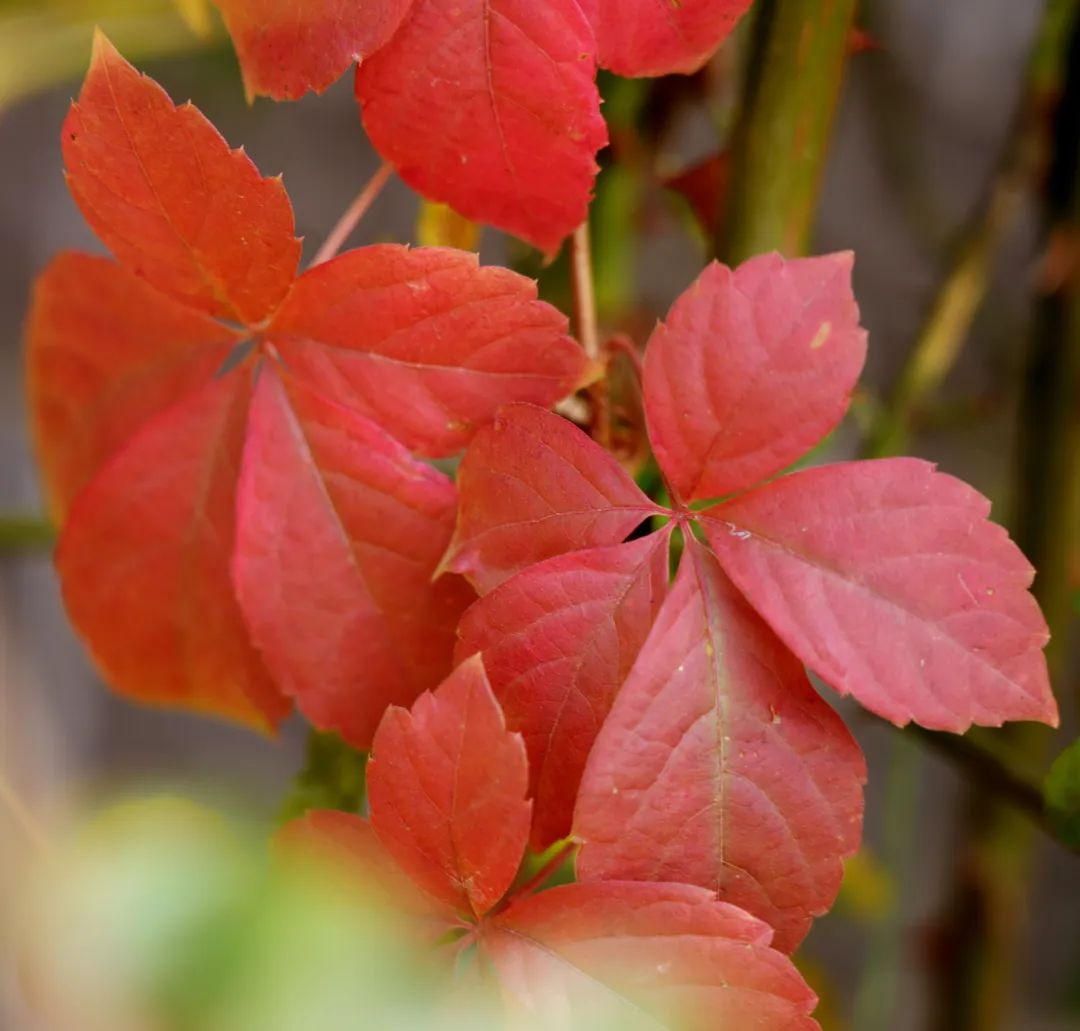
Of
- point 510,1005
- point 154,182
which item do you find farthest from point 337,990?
point 154,182

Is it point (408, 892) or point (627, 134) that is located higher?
point (627, 134)

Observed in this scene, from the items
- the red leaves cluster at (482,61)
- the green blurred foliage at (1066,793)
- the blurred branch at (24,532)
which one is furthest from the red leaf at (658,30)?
the blurred branch at (24,532)

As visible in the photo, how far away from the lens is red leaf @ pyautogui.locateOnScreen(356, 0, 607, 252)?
10.0 inches

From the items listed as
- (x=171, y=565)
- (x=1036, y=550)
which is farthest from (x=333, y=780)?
(x=1036, y=550)

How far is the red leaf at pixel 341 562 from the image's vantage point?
0.96 ft

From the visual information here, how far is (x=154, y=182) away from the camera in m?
0.26

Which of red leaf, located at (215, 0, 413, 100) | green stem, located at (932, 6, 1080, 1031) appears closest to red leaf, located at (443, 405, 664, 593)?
red leaf, located at (215, 0, 413, 100)

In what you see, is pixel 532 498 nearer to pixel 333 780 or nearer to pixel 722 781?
pixel 722 781

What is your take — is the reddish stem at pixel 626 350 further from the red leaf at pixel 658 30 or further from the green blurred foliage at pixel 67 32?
the green blurred foliage at pixel 67 32

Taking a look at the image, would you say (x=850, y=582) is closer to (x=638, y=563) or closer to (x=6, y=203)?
(x=638, y=563)

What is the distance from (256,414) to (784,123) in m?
0.21

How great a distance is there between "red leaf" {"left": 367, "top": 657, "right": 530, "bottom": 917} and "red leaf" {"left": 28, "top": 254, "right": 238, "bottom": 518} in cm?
17

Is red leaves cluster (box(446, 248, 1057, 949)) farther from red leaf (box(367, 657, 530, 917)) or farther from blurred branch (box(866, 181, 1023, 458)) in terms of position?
blurred branch (box(866, 181, 1023, 458))

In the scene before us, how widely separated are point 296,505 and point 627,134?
0.37 metres
